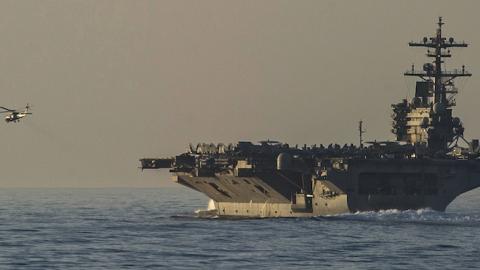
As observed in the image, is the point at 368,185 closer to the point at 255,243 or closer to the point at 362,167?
the point at 362,167

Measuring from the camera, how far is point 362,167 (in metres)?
71.9

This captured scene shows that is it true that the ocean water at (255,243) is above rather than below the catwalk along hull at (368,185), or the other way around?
below

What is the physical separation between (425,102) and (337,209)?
12207 mm

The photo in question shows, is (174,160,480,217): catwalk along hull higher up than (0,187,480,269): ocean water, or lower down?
higher up

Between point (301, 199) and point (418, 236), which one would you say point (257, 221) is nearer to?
point (301, 199)

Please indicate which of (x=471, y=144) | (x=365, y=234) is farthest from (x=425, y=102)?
(x=365, y=234)

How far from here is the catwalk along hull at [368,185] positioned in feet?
236

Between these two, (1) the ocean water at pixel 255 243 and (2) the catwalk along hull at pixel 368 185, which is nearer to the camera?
(1) the ocean water at pixel 255 243

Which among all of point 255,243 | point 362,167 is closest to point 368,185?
point 362,167

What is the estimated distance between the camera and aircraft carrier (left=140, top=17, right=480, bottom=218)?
2849 inches

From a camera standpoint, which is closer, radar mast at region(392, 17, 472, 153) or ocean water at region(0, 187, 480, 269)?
ocean water at region(0, 187, 480, 269)

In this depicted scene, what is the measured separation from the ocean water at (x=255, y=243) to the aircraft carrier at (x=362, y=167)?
4.78 feet

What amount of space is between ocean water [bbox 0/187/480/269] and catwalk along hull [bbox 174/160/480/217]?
1.05 meters

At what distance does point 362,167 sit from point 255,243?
14138 mm
